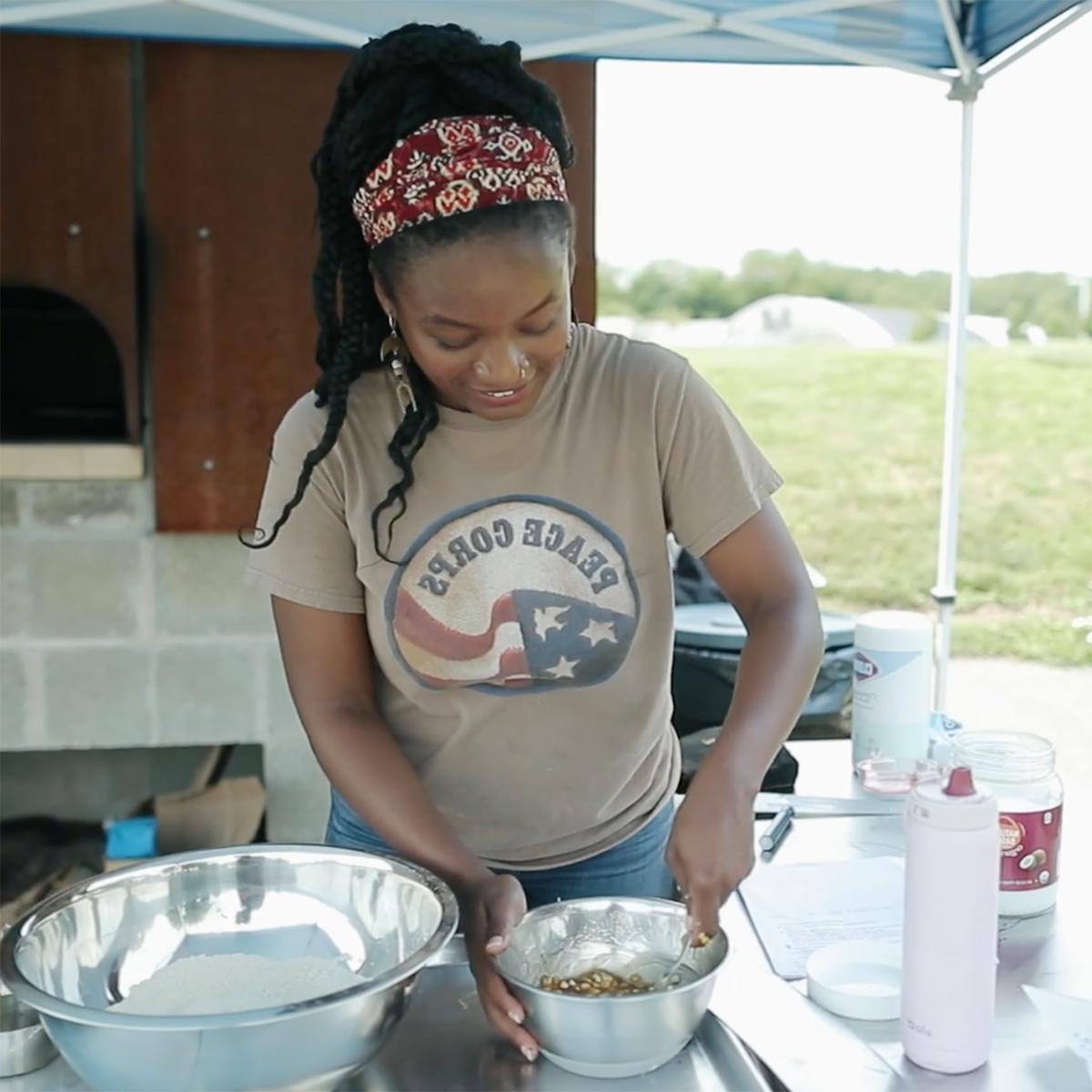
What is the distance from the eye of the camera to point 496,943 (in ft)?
3.17

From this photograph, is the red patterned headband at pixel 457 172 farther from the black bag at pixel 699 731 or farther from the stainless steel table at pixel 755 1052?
the stainless steel table at pixel 755 1052

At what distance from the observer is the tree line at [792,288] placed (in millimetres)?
10227

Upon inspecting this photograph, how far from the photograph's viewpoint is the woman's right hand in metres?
0.93

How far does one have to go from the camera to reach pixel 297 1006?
2.60 ft

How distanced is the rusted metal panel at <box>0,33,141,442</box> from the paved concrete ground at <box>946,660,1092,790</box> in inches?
133

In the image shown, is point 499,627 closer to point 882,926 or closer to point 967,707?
point 882,926

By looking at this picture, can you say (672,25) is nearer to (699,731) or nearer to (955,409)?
(955,409)

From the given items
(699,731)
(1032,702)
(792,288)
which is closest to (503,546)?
(699,731)

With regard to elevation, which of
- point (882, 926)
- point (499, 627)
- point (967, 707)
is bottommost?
point (967, 707)

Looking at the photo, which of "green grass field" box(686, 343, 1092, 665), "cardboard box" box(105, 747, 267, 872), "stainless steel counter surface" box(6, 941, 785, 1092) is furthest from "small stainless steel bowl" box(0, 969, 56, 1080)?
"green grass field" box(686, 343, 1092, 665)

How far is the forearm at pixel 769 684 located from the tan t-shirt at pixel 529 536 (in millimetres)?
103

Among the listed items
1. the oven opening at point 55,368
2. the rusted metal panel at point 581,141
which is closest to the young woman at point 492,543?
the rusted metal panel at point 581,141

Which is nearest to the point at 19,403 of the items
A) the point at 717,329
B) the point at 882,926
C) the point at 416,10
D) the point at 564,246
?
the point at 416,10

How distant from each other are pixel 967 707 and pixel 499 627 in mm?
4461
